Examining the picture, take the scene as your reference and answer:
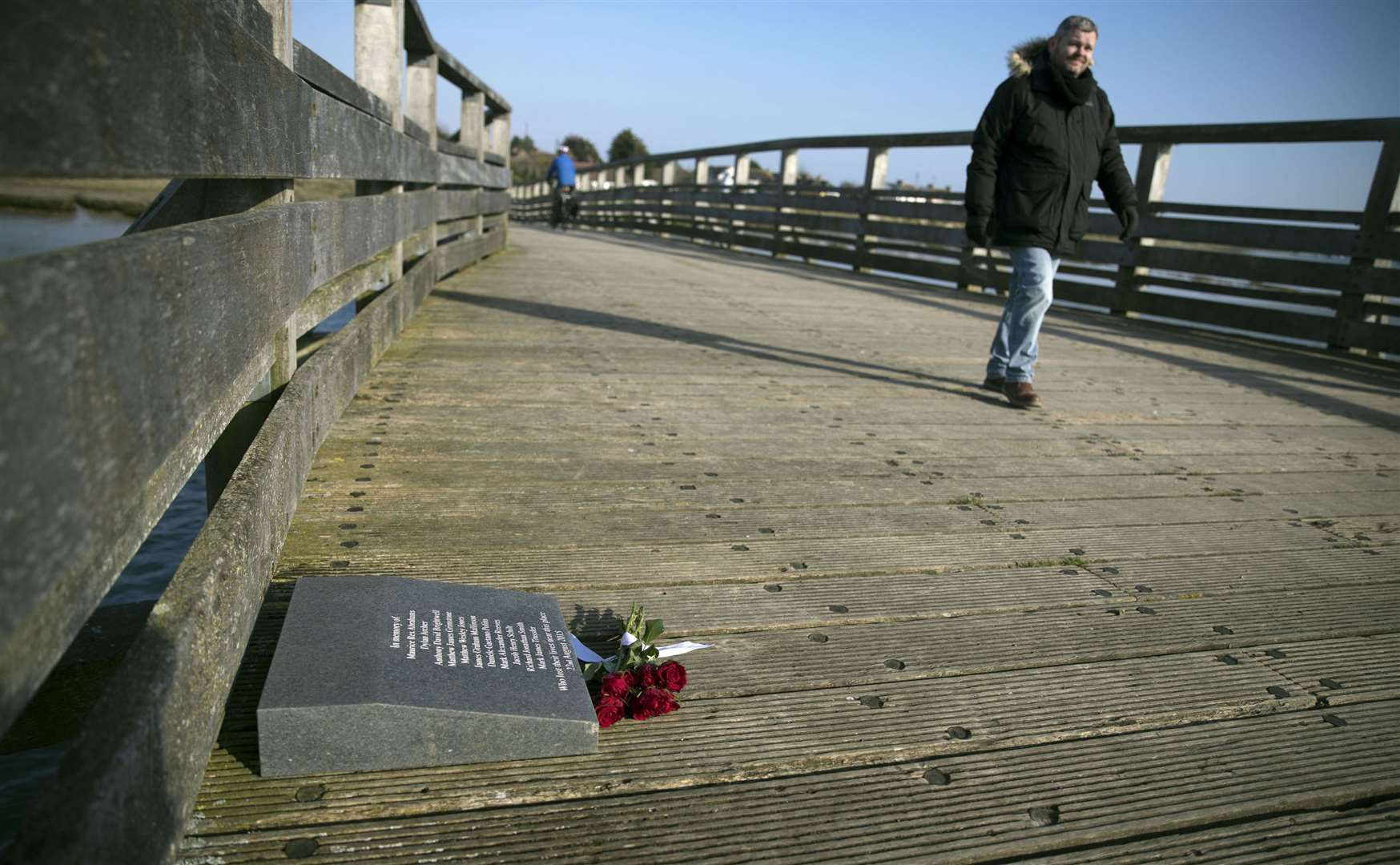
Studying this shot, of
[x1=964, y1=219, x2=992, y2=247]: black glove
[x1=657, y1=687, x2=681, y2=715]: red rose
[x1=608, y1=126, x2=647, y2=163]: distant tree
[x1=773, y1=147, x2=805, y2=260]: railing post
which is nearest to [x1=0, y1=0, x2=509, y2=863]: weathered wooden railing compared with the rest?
[x1=657, y1=687, x2=681, y2=715]: red rose

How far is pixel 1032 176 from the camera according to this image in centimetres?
441

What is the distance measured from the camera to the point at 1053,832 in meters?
1.40

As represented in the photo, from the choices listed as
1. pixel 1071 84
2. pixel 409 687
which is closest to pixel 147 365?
pixel 409 687

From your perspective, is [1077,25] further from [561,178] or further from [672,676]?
[561,178]

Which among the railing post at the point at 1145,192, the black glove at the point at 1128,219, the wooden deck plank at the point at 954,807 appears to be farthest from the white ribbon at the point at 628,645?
the railing post at the point at 1145,192

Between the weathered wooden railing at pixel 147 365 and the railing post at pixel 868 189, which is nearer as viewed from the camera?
the weathered wooden railing at pixel 147 365

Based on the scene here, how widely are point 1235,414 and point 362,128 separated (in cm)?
Result: 391

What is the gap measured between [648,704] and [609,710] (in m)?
0.07

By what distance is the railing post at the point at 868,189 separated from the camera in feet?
37.3

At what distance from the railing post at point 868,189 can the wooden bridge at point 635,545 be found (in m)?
7.09

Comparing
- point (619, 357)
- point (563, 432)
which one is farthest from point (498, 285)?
point (563, 432)

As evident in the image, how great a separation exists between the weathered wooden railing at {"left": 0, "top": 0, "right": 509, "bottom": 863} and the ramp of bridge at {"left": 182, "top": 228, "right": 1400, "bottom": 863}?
23 cm

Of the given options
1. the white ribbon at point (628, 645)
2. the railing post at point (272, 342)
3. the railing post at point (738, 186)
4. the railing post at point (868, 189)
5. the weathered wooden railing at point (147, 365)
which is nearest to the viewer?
the weathered wooden railing at point (147, 365)

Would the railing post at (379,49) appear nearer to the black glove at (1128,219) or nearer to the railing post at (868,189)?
the black glove at (1128,219)
